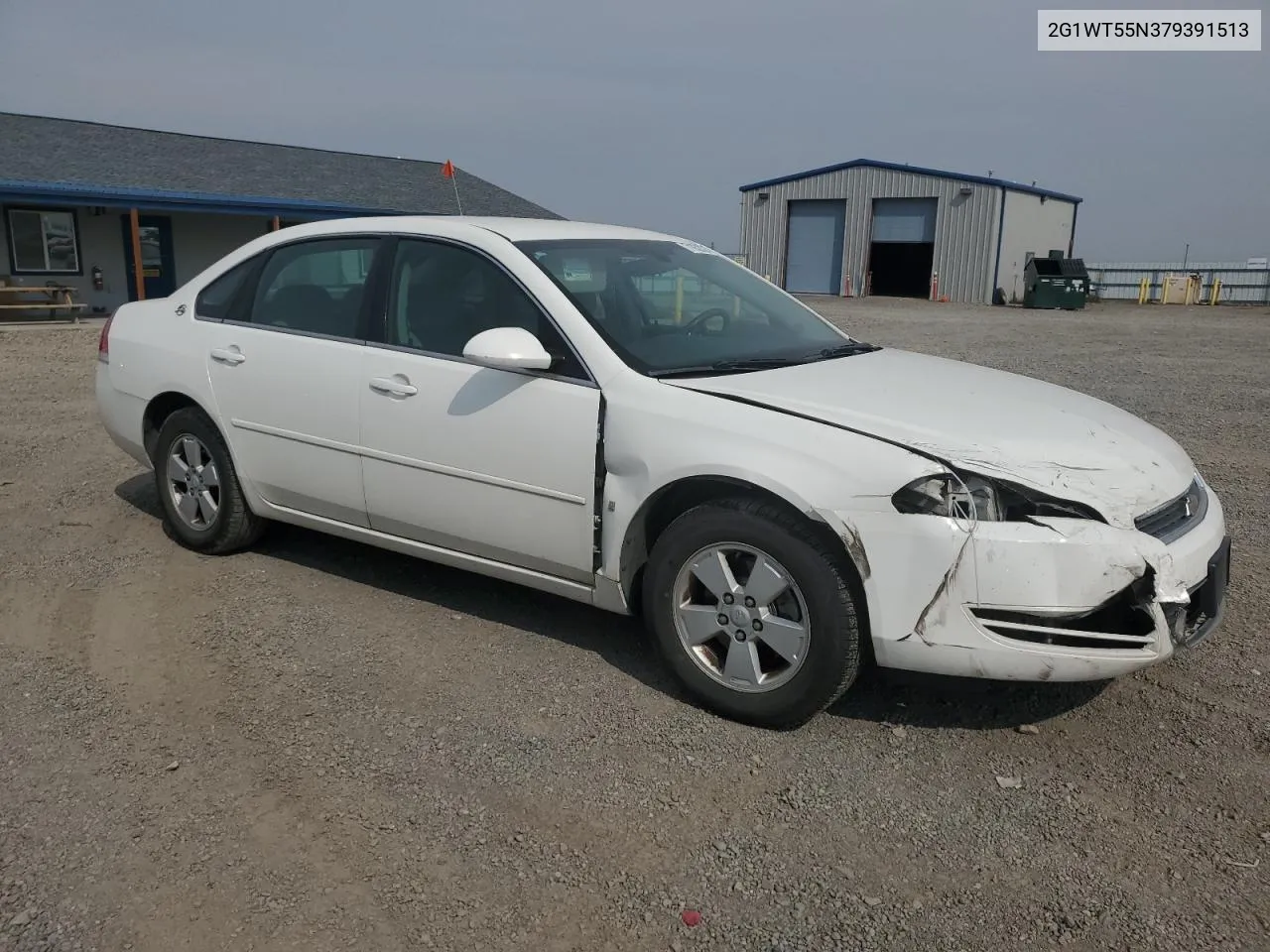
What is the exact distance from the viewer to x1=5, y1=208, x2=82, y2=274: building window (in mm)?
20859

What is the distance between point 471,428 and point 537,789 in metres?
1.45

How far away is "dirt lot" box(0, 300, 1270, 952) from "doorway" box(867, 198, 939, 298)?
3442cm

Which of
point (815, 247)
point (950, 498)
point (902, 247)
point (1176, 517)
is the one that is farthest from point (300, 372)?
point (902, 247)

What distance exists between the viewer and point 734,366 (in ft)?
12.9

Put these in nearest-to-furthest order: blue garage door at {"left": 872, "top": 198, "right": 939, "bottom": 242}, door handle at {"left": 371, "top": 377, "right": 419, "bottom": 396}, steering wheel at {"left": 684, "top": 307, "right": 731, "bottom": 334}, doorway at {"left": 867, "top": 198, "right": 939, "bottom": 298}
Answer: door handle at {"left": 371, "top": 377, "right": 419, "bottom": 396}
steering wheel at {"left": 684, "top": 307, "right": 731, "bottom": 334}
blue garage door at {"left": 872, "top": 198, "right": 939, "bottom": 242}
doorway at {"left": 867, "top": 198, "right": 939, "bottom": 298}

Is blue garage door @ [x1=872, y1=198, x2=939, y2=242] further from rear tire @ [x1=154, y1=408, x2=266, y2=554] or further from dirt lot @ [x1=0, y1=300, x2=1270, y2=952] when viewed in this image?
rear tire @ [x1=154, y1=408, x2=266, y2=554]

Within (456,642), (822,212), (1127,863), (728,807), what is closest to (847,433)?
(728,807)

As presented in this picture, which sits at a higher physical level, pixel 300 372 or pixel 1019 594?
pixel 300 372

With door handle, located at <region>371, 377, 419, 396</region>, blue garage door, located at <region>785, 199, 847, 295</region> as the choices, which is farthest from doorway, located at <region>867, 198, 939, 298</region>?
door handle, located at <region>371, 377, 419, 396</region>

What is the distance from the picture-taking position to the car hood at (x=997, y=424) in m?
3.22

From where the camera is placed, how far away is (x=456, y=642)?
4.23 m

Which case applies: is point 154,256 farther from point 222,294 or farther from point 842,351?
point 842,351

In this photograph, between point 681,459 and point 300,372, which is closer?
point 681,459

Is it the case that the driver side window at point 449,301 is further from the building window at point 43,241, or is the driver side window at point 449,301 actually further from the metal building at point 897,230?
the metal building at point 897,230
